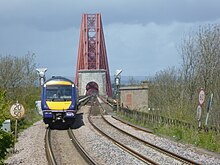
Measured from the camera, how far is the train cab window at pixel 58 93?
2219 centimetres

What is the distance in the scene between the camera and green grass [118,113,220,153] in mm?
14195

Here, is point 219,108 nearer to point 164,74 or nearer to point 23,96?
point 23,96

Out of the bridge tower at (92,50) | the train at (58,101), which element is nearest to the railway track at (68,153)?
the train at (58,101)

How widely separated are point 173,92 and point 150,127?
15.5 metres

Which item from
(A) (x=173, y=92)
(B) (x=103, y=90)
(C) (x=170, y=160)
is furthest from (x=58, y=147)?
(B) (x=103, y=90)

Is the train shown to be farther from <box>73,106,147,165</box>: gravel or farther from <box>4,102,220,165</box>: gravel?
<box>4,102,220,165</box>: gravel

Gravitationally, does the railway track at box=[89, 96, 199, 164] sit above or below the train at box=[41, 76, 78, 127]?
below

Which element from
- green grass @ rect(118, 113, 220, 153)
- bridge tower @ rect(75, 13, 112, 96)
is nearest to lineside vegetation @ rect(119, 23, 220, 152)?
green grass @ rect(118, 113, 220, 153)

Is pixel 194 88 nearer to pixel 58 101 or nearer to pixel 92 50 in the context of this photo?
pixel 58 101

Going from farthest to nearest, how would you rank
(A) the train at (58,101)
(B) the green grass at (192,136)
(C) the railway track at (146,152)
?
1. (A) the train at (58,101)
2. (B) the green grass at (192,136)
3. (C) the railway track at (146,152)

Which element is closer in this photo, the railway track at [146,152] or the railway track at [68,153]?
the railway track at [146,152]

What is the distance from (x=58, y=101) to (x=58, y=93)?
0.47 metres

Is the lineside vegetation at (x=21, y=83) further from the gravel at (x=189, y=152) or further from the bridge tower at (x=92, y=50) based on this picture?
the bridge tower at (x=92, y=50)

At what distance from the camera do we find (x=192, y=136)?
15828 mm
